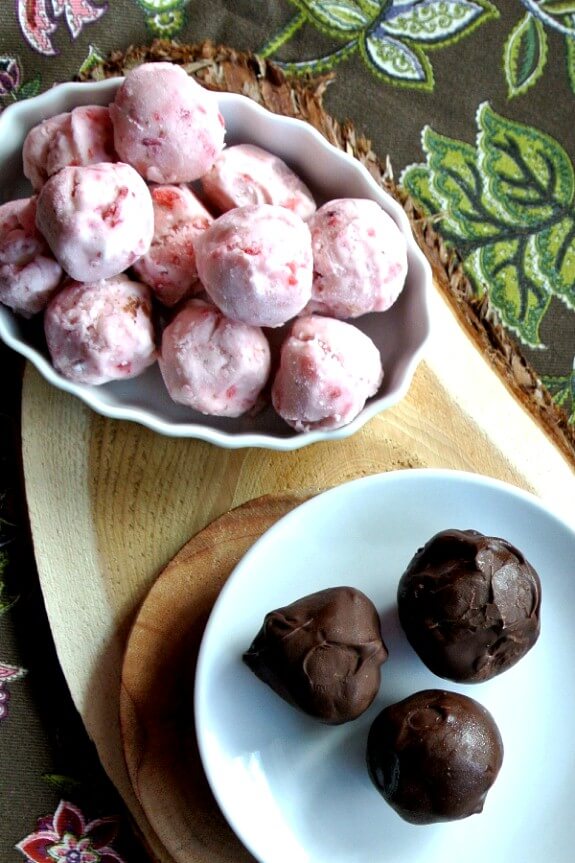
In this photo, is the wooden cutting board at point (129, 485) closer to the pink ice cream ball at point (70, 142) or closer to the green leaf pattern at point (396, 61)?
the pink ice cream ball at point (70, 142)

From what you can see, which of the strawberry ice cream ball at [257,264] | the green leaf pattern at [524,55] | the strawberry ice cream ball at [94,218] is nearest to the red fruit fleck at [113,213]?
the strawberry ice cream ball at [94,218]

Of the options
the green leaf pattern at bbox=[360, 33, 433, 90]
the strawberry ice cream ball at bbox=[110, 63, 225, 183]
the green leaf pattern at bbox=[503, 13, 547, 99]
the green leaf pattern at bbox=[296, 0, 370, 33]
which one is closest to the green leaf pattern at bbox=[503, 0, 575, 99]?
the green leaf pattern at bbox=[503, 13, 547, 99]

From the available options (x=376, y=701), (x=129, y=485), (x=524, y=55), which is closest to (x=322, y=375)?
(x=129, y=485)

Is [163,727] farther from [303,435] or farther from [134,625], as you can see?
[303,435]

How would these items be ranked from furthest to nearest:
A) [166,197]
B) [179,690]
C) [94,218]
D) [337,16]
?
[337,16]
[179,690]
[166,197]
[94,218]

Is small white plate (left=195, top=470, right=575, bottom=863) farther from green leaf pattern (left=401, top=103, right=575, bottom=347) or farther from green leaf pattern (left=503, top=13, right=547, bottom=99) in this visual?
green leaf pattern (left=503, top=13, right=547, bottom=99)

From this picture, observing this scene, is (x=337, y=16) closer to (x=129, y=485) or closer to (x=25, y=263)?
(x=25, y=263)
